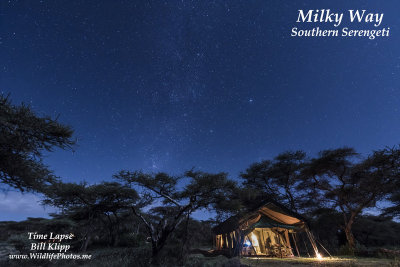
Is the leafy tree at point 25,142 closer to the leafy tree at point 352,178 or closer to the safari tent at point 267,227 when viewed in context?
the safari tent at point 267,227

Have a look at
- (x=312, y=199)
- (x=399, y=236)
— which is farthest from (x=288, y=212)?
(x=399, y=236)

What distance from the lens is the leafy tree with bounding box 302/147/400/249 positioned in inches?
550

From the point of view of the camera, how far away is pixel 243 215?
45.9 feet

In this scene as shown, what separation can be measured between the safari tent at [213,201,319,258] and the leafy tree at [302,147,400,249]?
18.3 feet

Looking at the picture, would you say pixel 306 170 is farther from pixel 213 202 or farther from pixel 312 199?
pixel 213 202

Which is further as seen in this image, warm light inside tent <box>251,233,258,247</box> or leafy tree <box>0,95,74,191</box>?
warm light inside tent <box>251,233,258,247</box>

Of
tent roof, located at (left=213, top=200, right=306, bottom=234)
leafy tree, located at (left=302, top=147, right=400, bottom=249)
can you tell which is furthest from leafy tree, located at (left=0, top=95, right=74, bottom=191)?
leafy tree, located at (left=302, top=147, right=400, bottom=249)

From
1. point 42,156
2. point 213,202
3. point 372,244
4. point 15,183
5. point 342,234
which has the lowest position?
point 372,244

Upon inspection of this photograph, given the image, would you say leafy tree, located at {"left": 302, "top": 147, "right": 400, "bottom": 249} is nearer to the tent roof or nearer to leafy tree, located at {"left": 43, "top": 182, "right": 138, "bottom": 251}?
the tent roof

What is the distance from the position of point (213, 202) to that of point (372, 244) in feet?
81.9

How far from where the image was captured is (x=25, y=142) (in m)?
7.99

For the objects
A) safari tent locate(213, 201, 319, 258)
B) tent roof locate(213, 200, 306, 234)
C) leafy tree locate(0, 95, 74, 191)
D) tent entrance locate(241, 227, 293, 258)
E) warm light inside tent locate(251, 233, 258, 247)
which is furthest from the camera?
warm light inside tent locate(251, 233, 258, 247)

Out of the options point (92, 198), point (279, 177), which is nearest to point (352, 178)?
point (279, 177)

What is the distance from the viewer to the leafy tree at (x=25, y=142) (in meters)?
7.41
